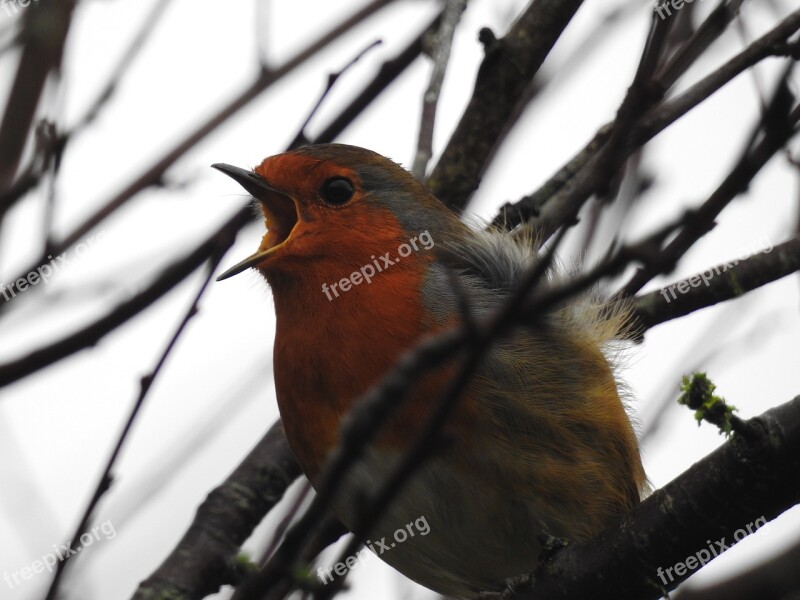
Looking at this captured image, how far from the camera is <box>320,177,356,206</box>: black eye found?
4.31 metres

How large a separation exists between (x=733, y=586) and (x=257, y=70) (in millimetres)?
2652

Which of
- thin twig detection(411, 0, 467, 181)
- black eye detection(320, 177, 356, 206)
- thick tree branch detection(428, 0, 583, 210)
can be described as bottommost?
black eye detection(320, 177, 356, 206)

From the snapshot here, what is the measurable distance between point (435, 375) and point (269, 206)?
1382 millimetres

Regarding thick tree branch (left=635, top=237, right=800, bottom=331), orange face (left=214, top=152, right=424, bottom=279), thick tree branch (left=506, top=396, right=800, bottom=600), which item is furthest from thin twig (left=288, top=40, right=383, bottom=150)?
thick tree branch (left=506, top=396, right=800, bottom=600)

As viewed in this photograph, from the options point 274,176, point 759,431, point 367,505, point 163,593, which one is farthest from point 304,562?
point 274,176

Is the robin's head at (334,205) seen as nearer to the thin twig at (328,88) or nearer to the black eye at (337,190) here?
the black eye at (337,190)

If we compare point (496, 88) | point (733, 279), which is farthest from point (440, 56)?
point (733, 279)

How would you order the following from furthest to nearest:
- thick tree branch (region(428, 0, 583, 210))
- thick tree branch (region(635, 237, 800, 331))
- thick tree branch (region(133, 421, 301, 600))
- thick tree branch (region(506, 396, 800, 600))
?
thick tree branch (region(428, 0, 583, 210)) → thick tree branch (region(635, 237, 800, 331)) → thick tree branch (region(133, 421, 301, 600)) → thick tree branch (region(506, 396, 800, 600))

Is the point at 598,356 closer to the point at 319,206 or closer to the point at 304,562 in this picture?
the point at 319,206

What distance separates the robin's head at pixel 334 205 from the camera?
4.11 meters

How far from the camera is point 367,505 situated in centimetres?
165

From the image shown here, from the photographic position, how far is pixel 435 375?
11.1 feet

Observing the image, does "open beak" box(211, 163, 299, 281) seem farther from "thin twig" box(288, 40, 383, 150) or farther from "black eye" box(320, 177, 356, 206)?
"thin twig" box(288, 40, 383, 150)

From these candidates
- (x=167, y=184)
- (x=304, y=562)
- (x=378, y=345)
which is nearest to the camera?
(x=304, y=562)
